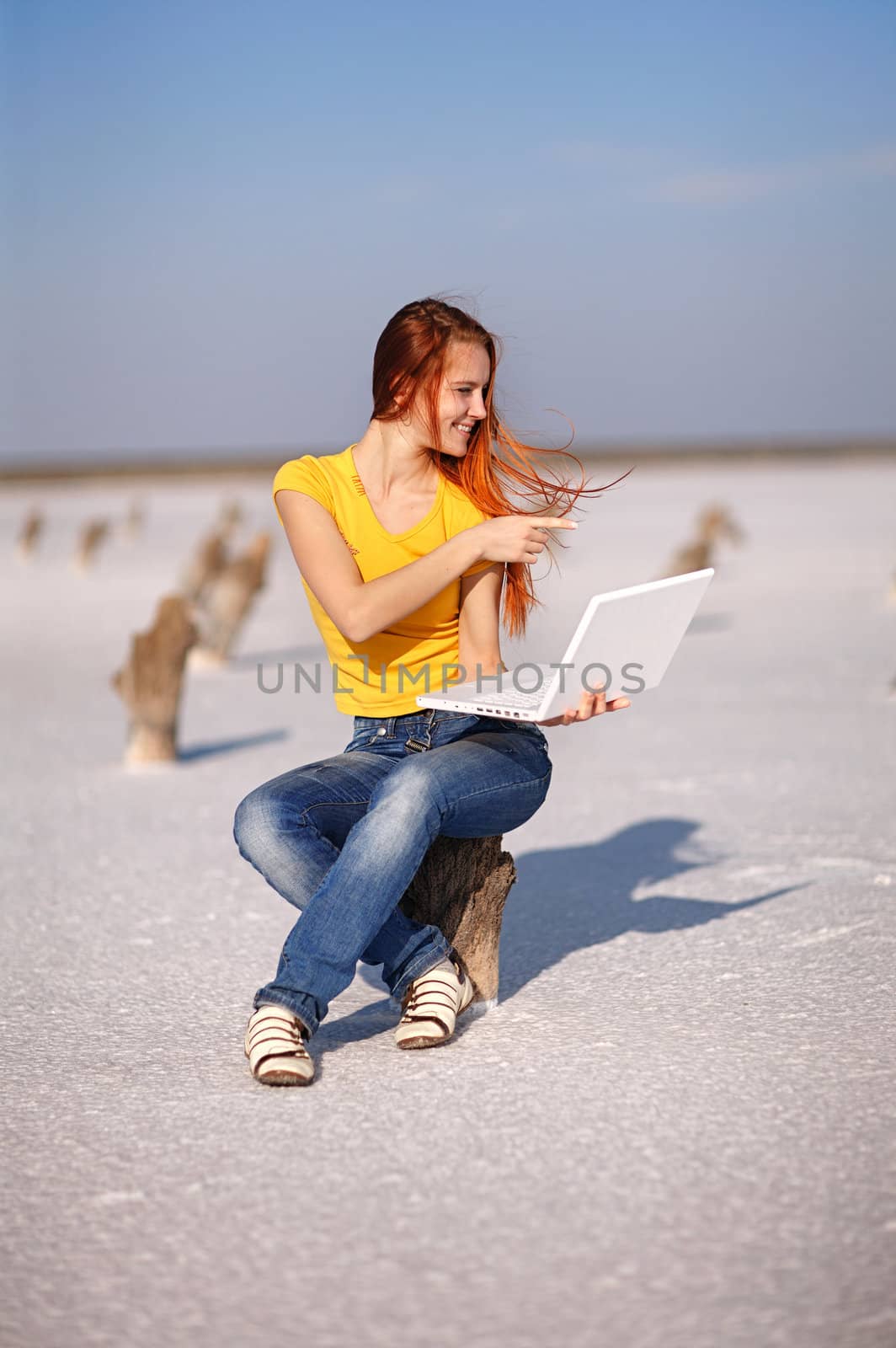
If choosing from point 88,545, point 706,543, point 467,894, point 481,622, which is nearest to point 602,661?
point 481,622

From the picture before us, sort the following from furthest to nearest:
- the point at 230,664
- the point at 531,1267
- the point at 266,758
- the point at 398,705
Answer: the point at 230,664, the point at 266,758, the point at 398,705, the point at 531,1267

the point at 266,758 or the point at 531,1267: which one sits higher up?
the point at 531,1267

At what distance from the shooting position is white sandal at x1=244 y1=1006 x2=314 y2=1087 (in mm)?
2941

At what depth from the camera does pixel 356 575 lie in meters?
3.22

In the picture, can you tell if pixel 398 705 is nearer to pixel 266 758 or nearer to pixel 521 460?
pixel 521 460

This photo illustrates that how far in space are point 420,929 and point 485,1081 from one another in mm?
402

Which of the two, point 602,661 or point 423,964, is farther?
point 423,964

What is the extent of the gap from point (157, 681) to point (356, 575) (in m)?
3.52

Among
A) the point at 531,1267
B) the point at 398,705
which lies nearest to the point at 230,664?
the point at 398,705

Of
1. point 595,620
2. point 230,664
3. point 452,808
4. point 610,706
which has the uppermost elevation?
point 595,620

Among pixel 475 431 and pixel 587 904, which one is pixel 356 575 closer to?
pixel 475 431

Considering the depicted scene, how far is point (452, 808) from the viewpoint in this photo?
10.1 ft

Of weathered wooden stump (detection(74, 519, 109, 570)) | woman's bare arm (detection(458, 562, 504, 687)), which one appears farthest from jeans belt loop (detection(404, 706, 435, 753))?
weathered wooden stump (detection(74, 519, 109, 570))

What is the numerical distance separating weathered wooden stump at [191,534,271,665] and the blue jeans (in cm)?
637
